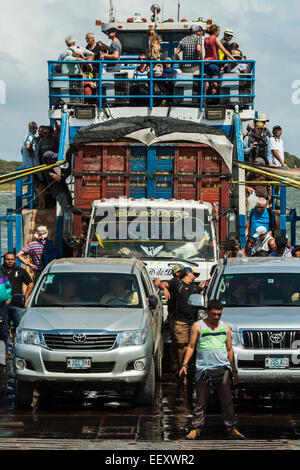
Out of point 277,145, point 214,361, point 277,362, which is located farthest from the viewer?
point 277,145

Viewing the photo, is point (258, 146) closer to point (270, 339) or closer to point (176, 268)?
point (176, 268)

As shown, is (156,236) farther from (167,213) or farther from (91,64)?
(91,64)

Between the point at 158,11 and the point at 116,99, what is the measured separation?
5.66m

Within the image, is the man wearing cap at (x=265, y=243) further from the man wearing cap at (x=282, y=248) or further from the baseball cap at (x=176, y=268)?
the baseball cap at (x=176, y=268)

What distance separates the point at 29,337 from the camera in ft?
37.9

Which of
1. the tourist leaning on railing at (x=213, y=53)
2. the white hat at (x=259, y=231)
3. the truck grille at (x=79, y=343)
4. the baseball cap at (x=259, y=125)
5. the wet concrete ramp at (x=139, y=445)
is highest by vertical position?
the tourist leaning on railing at (x=213, y=53)

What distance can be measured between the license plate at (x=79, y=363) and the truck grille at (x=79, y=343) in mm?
135

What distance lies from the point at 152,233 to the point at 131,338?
15.4 feet

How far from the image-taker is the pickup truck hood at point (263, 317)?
1141 centimetres

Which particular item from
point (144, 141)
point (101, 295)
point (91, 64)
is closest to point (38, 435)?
point (101, 295)

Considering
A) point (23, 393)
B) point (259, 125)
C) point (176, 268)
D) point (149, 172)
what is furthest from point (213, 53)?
point (23, 393)

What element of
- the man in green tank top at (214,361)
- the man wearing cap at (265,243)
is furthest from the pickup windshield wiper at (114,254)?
the man in green tank top at (214,361)

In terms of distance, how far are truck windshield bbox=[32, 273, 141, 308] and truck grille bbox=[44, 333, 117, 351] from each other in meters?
0.87

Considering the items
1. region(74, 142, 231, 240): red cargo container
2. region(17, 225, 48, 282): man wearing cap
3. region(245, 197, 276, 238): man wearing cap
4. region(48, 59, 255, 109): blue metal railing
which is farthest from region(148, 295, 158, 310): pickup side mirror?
region(48, 59, 255, 109): blue metal railing
